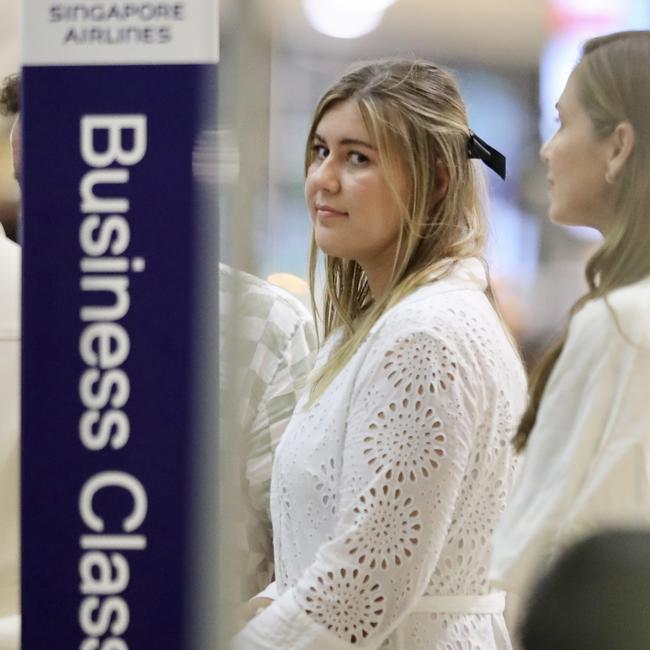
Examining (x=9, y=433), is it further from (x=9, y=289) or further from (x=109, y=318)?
(x=109, y=318)

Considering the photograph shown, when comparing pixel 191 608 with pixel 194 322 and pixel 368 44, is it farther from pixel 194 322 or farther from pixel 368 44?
pixel 368 44

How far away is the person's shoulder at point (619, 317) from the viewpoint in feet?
5.08

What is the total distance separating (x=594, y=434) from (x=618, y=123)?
1.17ft

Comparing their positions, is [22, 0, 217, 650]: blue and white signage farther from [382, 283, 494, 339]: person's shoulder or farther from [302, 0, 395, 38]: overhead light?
[382, 283, 494, 339]: person's shoulder

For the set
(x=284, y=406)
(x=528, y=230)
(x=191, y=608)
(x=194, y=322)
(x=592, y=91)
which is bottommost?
(x=191, y=608)

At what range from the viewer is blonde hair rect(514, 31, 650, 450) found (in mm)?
1562

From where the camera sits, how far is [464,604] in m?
1.79

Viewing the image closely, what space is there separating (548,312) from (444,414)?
192 millimetres

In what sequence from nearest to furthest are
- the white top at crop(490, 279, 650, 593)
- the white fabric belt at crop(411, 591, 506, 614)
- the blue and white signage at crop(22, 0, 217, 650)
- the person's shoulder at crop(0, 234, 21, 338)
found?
the white top at crop(490, 279, 650, 593), the blue and white signage at crop(22, 0, 217, 650), the white fabric belt at crop(411, 591, 506, 614), the person's shoulder at crop(0, 234, 21, 338)

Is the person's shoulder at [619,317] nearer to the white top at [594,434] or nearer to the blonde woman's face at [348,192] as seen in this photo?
the white top at [594,434]

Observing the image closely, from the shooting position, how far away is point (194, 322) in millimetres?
1672

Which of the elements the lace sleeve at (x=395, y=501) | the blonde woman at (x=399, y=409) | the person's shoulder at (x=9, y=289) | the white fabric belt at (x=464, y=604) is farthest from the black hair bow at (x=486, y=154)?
the person's shoulder at (x=9, y=289)

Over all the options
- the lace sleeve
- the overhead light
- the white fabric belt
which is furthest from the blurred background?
the white fabric belt

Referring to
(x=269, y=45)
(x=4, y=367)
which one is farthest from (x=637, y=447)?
(x=4, y=367)
